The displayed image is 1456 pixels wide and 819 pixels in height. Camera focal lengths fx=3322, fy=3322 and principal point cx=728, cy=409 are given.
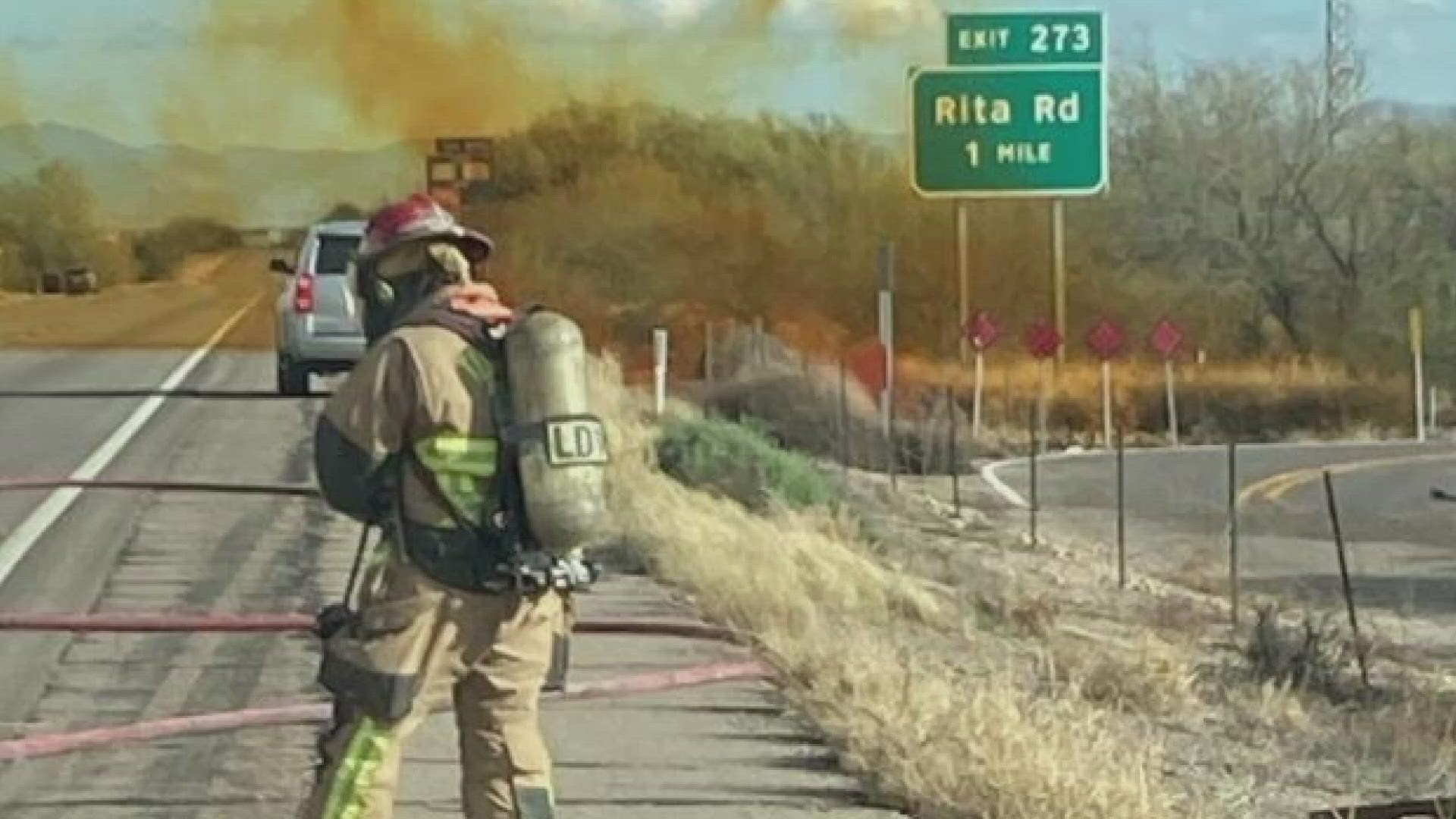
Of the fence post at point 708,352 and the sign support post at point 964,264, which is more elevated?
the sign support post at point 964,264

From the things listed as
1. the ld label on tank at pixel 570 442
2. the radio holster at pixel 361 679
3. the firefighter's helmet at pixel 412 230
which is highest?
the firefighter's helmet at pixel 412 230

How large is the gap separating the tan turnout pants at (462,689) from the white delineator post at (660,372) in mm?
20422

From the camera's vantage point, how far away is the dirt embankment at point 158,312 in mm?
45219

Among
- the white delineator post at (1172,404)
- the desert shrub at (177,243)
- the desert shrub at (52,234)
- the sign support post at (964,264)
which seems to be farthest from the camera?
the desert shrub at (52,234)

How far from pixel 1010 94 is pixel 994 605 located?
32.8ft

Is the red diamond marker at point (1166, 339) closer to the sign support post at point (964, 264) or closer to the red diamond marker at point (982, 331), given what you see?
the red diamond marker at point (982, 331)

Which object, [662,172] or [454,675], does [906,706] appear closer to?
[454,675]

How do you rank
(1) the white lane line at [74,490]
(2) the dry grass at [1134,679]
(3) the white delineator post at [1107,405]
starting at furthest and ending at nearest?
1. (3) the white delineator post at [1107,405]
2. (1) the white lane line at [74,490]
3. (2) the dry grass at [1134,679]

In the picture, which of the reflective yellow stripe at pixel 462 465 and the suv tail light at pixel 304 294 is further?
the suv tail light at pixel 304 294

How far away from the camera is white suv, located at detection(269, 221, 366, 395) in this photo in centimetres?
2992

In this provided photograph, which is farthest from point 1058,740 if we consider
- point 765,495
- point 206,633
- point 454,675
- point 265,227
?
point 265,227

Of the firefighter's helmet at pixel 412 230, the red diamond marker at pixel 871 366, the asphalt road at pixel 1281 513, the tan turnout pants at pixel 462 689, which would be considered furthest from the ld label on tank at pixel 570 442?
the red diamond marker at pixel 871 366

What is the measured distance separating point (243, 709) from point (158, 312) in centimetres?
4096

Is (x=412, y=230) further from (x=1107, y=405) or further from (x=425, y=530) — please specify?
(x=1107, y=405)
